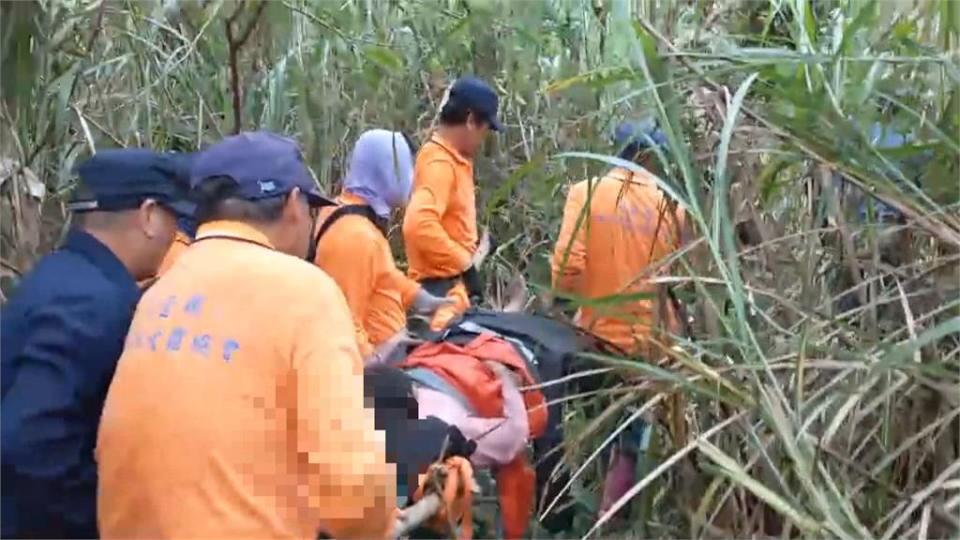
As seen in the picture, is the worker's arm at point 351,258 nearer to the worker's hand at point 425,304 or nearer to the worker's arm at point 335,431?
the worker's hand at point 425,304

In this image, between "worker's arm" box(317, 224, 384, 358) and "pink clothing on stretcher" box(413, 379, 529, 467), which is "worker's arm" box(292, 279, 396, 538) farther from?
"worker's arm" box(317, 224, 384, 358)

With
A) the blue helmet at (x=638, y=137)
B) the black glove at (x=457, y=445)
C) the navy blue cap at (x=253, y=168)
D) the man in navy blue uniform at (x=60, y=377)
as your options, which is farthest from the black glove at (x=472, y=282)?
the navy blue cap at (x=253, y=168)

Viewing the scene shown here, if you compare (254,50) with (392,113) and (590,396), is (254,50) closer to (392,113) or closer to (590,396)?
(392,113)

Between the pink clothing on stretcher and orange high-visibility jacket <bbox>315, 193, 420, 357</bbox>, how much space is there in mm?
557

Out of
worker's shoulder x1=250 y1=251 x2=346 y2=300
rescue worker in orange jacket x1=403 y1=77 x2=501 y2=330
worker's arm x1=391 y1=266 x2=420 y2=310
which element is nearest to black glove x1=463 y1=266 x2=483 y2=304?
rescue worker in orange jacket x1=403 y1=77 x2=501 y2=330

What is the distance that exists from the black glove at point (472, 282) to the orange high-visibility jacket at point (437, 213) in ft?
0.20

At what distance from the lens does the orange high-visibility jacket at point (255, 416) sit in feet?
5.98

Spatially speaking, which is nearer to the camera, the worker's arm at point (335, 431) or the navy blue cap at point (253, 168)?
the worker's arm at point (335, 431)

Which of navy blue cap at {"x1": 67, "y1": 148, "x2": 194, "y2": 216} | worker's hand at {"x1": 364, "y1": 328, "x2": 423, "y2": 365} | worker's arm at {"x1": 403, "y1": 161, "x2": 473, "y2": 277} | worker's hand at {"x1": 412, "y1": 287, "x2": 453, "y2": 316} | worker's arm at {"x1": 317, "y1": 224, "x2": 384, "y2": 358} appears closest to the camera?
navy blue cap at {"x1": 67, "y1": 148, "x2": 194, "y2": 216}

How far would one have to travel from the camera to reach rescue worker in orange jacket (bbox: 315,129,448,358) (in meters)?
3.79

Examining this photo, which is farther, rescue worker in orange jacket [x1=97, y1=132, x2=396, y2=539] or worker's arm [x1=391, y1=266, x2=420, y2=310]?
worker's arm [x1=391, y1=266, x2=420, y2=310]

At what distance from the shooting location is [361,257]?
3.80 meters

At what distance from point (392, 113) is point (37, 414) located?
3.56 metres

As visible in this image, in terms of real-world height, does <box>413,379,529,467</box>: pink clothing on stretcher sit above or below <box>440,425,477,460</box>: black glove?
below
